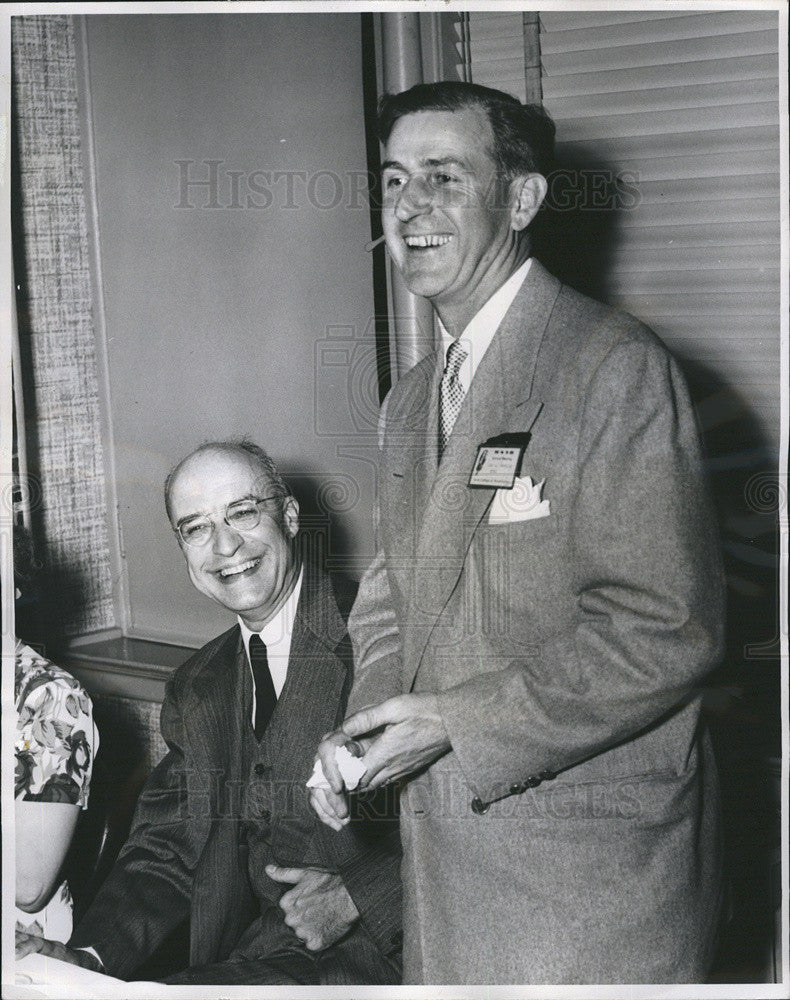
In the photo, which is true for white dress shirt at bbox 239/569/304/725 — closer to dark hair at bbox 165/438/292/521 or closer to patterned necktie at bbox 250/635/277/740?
patterned necktie at bbox 250/635/277/740

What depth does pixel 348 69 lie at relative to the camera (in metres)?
1.62

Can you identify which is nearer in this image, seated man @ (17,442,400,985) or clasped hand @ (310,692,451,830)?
clasped hand @ (310,692,451,830)

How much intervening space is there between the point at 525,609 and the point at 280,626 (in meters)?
0.39

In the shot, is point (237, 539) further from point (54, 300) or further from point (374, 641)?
point (54, 300)

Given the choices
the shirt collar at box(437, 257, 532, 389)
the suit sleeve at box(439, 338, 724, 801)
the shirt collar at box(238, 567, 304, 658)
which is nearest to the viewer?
the suit sleeve at box(439, 338, 724, 801)

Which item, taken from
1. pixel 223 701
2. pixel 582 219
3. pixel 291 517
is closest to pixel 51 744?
pixel 223 701

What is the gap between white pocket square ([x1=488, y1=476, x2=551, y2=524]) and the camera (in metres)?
1.42

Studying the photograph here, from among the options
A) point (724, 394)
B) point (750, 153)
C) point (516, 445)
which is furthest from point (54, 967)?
point (750, 153)

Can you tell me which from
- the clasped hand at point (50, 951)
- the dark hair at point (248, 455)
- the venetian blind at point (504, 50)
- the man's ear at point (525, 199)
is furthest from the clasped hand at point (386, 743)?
the venetian blind at point (504, 50)

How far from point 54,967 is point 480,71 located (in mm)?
1493

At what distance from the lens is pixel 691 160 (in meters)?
1.59

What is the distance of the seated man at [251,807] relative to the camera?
1.58 metres

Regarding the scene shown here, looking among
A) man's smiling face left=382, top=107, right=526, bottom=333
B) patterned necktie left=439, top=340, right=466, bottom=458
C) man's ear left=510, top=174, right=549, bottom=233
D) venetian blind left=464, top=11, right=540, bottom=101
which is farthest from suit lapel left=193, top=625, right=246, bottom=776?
venetian blind left=464, top=11, right=540, bottom=101

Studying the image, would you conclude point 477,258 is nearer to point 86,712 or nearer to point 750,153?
point 750,153
